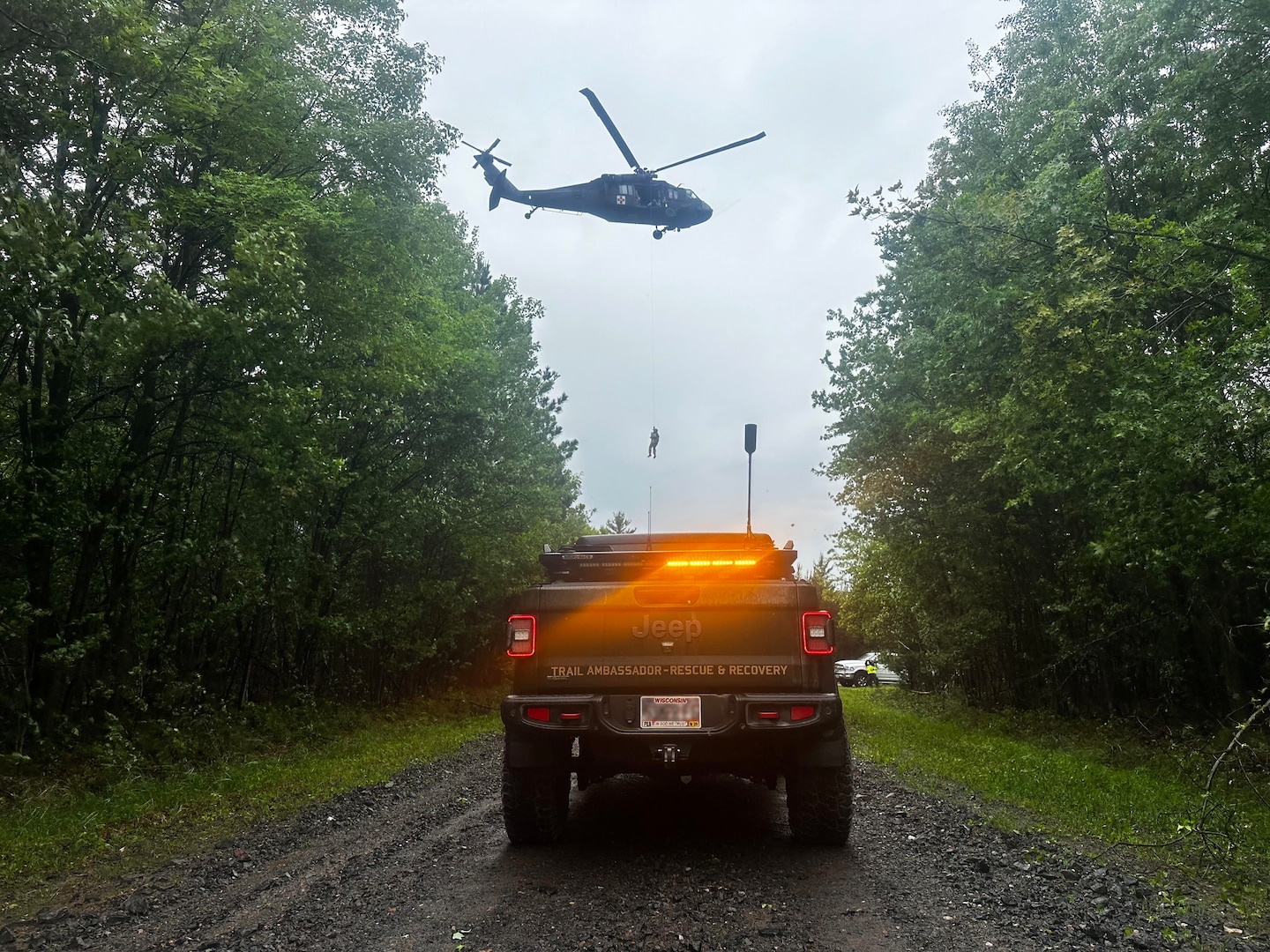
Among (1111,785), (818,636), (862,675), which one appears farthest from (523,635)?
(862,675)

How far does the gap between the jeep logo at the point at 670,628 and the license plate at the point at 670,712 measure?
1.26ft

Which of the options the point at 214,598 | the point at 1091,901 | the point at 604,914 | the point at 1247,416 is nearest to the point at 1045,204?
the point at 1247,416

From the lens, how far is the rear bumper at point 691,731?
15.9 ft

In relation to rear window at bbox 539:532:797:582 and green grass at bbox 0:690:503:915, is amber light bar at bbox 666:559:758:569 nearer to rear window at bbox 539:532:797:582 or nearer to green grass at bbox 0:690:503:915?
rear window at bbox 539:532:797:582

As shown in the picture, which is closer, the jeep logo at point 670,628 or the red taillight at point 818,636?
the red taillight at point 818,636

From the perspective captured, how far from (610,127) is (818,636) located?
12125mm

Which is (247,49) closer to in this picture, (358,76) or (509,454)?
(358,76)

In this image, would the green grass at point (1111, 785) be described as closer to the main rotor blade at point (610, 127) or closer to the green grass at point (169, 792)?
the green grass at point (169, 792)

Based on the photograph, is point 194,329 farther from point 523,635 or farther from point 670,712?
point 670,712

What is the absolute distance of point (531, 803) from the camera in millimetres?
5262

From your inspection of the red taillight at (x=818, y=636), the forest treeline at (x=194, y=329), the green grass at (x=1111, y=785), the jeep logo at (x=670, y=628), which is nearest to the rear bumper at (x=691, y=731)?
the red taillight at (x=818, y=636)

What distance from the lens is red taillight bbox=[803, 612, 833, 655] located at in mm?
4969

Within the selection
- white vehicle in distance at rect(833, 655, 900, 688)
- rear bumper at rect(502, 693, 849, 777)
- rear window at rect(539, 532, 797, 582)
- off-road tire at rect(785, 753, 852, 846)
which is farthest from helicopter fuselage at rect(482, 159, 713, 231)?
white vehicle in distance at rect(833, 655, 900, 688)

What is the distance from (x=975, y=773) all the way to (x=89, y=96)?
1177cm
